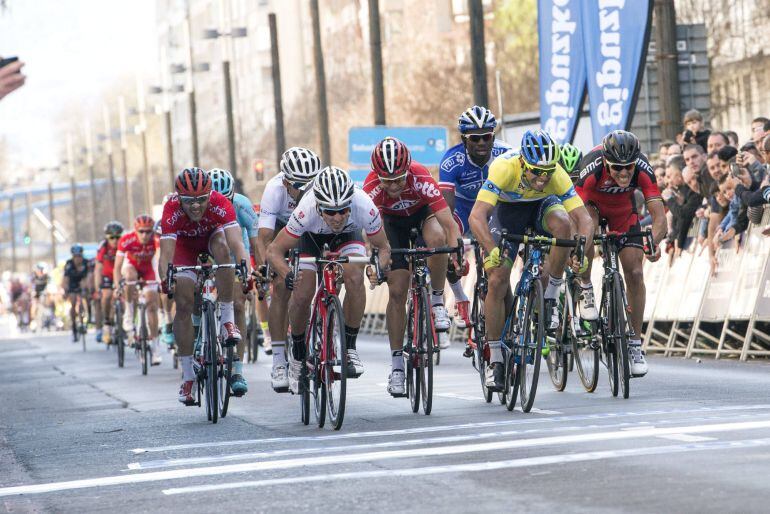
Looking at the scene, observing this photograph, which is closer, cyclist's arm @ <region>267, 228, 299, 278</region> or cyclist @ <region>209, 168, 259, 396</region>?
cyclist's arm @ <region>267, 228, 299, 278</region>

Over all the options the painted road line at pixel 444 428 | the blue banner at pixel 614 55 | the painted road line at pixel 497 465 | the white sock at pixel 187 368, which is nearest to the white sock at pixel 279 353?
the white sock at pixel 187 368

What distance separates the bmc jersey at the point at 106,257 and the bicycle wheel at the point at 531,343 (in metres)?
15.8

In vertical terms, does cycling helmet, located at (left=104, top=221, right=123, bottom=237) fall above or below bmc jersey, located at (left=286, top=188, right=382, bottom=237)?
above

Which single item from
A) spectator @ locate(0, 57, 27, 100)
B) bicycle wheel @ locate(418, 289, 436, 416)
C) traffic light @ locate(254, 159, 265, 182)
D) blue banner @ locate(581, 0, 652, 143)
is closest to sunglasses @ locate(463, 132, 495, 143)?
bicycle wheel @ locate(418, 289, 436, 416)

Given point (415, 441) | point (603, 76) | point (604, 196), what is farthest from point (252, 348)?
point (415, 441)

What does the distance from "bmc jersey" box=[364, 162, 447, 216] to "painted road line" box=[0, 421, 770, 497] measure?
3.46 meters

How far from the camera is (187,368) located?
45.0 feet

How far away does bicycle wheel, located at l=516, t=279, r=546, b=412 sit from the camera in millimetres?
12031

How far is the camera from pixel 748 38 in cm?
5166

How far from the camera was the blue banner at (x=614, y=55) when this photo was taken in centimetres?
2317

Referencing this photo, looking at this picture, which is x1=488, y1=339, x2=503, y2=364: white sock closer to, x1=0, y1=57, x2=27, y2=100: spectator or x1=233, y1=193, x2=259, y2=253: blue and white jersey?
x1=0, y1=57, x2=27, y2=100: spectator

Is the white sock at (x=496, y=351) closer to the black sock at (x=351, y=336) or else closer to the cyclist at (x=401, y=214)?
the cyclist at (x=401, y=214)

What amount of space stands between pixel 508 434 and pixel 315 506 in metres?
2.90

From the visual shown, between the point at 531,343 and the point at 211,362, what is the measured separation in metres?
2.53
